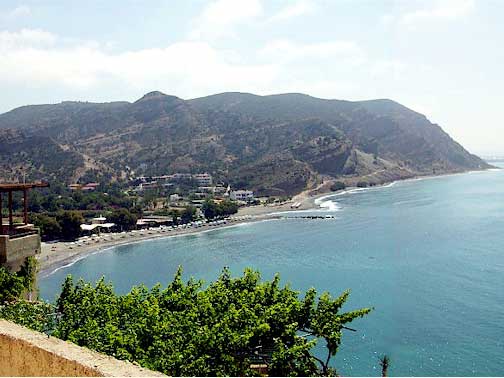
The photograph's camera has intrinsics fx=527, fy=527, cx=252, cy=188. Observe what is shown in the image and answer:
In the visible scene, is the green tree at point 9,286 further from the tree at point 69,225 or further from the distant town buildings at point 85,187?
the distant town buildings at point 85,187

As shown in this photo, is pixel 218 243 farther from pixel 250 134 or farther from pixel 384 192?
pixel 250 134

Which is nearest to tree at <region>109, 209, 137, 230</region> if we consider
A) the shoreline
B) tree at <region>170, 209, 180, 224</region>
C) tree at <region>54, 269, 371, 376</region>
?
the shoreline

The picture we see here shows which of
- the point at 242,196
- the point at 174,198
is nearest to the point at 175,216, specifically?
the point at 174,198

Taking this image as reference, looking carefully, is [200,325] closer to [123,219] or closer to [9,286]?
[9,286]

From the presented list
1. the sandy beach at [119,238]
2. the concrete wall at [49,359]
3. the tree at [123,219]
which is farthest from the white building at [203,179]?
the concrete wall at [49,359]

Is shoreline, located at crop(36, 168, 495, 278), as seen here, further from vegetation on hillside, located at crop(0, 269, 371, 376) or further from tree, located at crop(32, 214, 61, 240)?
vegetation on hillside, located at crop(0, 269, 371, 376)

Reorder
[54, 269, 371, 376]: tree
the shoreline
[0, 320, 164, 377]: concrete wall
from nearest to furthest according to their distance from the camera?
[0, 320, 164, 377]: concrete wall → [54, 269, 371, 376]: tree → the shoreline

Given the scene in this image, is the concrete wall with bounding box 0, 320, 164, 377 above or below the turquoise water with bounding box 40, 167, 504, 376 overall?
above
